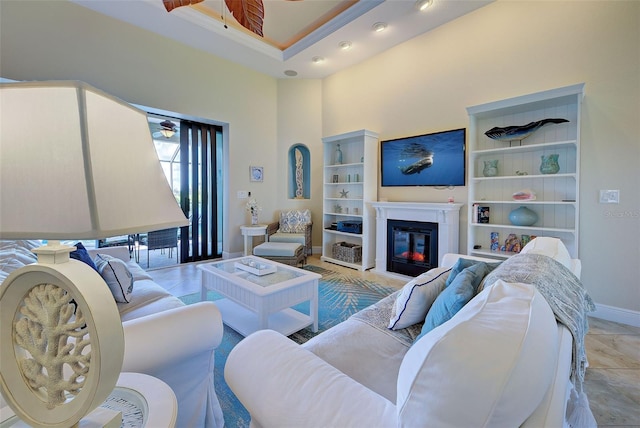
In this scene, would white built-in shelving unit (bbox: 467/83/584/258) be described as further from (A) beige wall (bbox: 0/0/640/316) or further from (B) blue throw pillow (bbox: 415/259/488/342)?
(B) blue throw pillow (bbox: 415/259/488/342)

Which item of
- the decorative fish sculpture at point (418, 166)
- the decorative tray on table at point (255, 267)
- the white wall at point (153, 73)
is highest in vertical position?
the white wall at point (153, 73)

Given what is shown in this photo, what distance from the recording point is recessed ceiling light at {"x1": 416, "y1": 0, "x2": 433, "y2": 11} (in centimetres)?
314

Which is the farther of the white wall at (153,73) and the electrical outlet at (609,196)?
the white wall at (153,73)

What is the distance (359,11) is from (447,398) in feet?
13.2

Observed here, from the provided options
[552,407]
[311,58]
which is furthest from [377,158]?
[552,407]

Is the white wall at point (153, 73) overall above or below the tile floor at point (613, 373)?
above

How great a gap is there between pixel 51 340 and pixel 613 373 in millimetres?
2940

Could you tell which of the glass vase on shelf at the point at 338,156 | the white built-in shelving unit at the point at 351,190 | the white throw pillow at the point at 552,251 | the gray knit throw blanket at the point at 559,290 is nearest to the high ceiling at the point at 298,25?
the white built-in shelving unit at the point at 351,190

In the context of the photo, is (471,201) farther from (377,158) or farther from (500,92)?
(377,158)

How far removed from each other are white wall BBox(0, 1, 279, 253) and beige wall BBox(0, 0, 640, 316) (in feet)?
0.05

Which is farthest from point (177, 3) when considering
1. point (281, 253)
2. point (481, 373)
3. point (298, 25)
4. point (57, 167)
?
point (298, 25)

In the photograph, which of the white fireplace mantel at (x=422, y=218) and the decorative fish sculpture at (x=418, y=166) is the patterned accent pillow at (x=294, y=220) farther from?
the decorative fish sculpture at (x=418, y=166)

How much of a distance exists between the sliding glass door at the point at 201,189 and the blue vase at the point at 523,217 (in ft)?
14.8

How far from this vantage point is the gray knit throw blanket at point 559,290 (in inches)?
33.7
